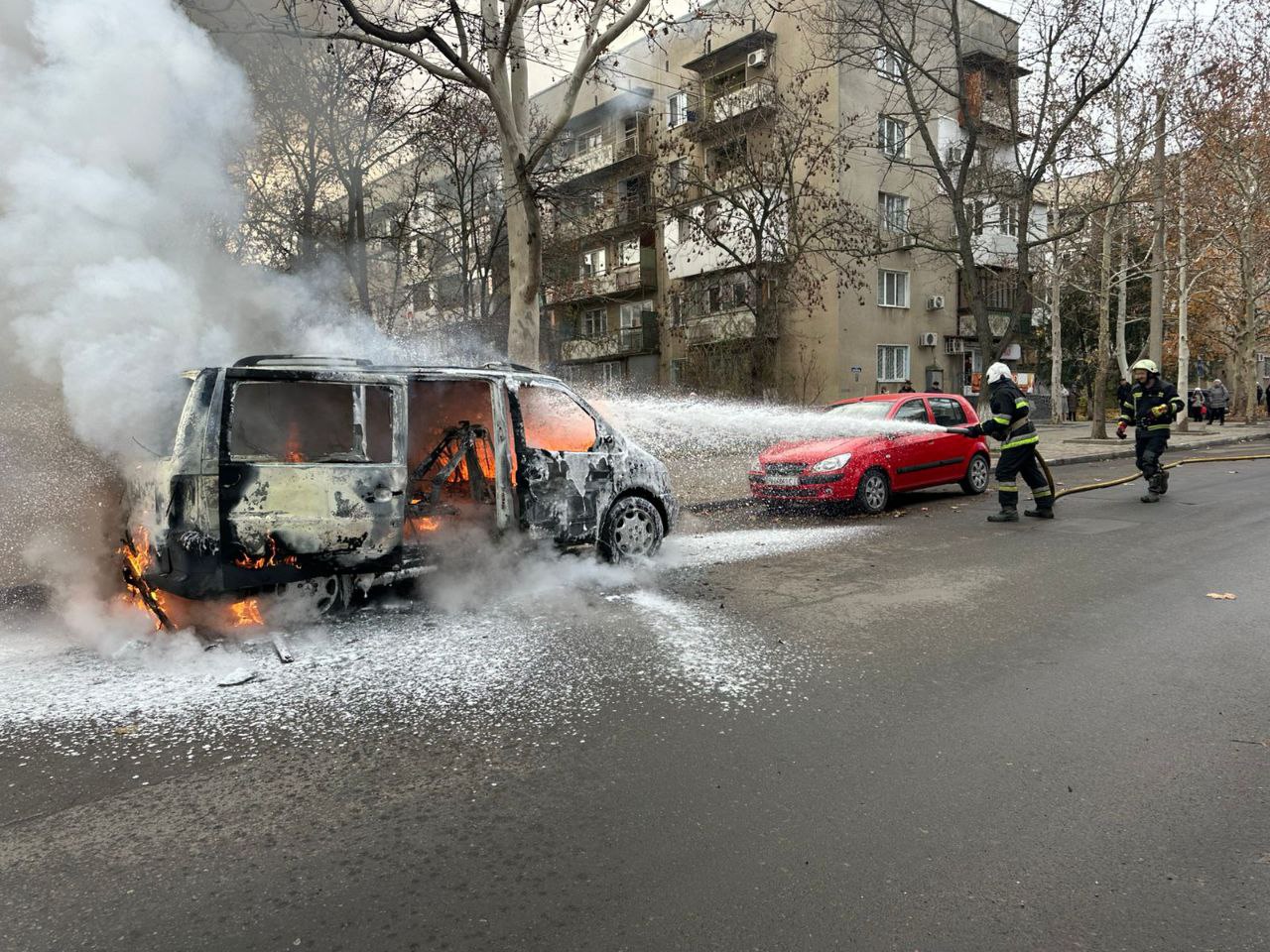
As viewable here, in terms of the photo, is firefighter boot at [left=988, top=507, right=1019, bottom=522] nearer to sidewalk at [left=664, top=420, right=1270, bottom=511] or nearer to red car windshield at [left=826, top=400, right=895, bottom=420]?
red car windshield at [left=826, top=400, right=895, bottom=420]

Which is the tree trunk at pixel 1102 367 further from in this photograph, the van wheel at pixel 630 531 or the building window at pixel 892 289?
the van wheel at pixel 630 531

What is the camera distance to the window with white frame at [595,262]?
3469 cm

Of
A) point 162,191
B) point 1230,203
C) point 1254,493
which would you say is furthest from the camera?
point 1230,203

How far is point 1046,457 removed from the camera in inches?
698

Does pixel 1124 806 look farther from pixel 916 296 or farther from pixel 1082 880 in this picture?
pixel 916 296

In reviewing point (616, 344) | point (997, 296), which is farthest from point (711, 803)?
point (997, 296)

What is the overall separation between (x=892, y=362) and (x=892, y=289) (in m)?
2.56

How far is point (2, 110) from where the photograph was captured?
6.00 meters

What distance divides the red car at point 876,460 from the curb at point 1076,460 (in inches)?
25.2

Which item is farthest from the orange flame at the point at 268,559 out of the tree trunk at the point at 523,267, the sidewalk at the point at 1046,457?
the sidewalk at the point at 1046,457

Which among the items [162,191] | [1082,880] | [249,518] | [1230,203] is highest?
[1230,203]

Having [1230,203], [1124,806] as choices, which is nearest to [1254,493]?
[1124,806]

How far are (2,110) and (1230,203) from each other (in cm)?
3398

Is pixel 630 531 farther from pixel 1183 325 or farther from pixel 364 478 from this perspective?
pixel 1183 325
